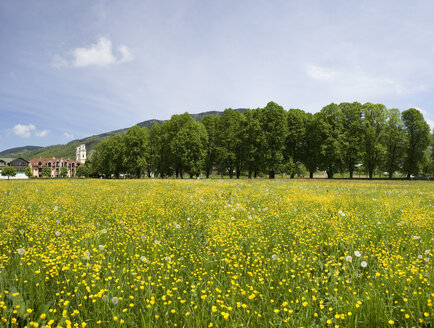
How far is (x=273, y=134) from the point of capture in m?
40.8

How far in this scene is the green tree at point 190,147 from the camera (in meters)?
44.7

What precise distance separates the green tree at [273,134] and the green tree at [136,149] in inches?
1164

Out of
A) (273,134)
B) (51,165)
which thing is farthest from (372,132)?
(51,165)

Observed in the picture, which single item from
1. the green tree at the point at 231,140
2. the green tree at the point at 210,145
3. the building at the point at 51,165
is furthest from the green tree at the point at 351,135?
the building at the point at 51,165

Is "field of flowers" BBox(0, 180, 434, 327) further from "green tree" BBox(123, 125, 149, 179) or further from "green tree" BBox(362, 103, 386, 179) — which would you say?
"green tree" BBox(123, 125, 149, 179)

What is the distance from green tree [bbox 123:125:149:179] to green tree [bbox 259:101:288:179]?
29575mm

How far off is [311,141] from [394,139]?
→ 15.4 metres

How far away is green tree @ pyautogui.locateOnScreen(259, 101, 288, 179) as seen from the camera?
40406mm

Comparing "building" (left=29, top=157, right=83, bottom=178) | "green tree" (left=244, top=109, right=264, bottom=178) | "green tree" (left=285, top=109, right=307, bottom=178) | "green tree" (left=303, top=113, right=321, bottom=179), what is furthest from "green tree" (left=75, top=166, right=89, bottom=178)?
"green tree" (left=303, top=113, right=321, bottom=179)

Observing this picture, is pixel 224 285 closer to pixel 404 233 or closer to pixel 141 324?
pixel 141 324

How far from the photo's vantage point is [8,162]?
13950 centimetres

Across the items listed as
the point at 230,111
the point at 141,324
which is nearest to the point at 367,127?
the point at 230,111

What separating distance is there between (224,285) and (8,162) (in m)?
188

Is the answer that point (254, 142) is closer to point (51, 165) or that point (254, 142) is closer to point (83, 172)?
point (83, 172)
